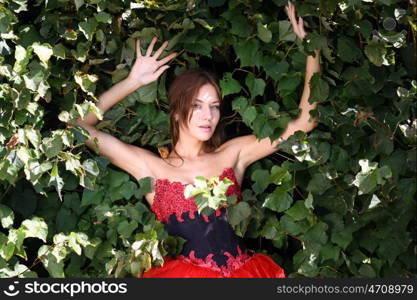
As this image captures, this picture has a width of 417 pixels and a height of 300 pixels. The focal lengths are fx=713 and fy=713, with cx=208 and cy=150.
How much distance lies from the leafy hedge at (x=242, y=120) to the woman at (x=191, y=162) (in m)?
0.05

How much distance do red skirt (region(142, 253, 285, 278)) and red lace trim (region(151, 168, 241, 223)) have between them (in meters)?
0.15

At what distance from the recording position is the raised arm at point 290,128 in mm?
2385

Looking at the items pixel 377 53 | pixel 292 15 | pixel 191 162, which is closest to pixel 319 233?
pixel 191 162

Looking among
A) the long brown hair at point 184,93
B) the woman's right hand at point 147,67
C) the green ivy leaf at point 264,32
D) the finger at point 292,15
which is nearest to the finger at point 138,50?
the woman's right hand at point 147,67

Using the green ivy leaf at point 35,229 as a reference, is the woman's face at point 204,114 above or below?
above

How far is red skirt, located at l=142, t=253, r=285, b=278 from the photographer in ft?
7.75

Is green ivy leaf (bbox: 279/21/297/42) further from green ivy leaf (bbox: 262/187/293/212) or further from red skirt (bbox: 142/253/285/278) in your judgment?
red skirt (bbox: 142/253/285/278)

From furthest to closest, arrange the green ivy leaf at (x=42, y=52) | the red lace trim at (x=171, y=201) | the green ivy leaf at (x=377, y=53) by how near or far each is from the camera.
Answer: the red lace trim at (x=171, y=201)
the green ivy leaf at (x=377, y=53)
the green ivy leaf at (x=42, y=52)

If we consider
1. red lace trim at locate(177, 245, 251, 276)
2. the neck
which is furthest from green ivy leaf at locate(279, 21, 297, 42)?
red lace trim at locate(177, 245, 251, 276)

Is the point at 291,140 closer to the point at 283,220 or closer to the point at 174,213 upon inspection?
the point at 283,220

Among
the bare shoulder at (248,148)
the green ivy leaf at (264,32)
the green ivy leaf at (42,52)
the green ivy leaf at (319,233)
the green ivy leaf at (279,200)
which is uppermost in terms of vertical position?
the green ivy leaf at (42,52)

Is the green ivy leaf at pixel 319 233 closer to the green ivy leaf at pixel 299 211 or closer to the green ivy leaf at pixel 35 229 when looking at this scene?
the green ivy leaf at pixel 299 211

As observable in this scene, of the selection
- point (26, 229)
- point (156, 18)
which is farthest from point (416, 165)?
point (26, 229)

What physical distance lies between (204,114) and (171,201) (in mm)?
321
